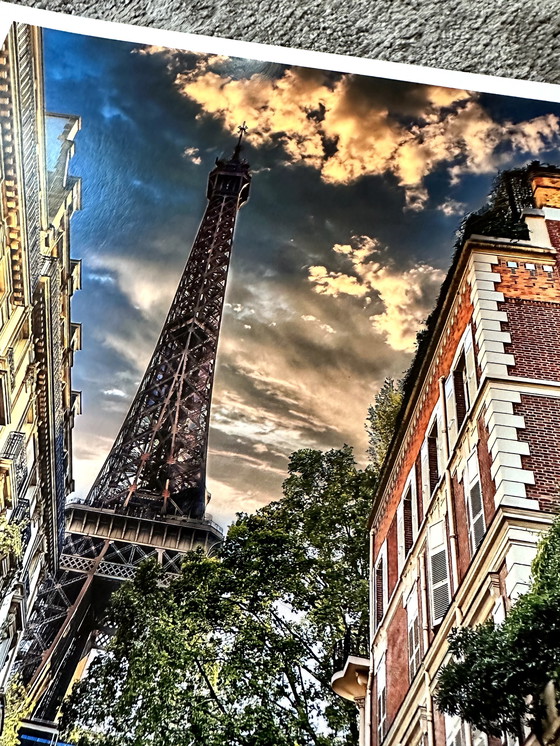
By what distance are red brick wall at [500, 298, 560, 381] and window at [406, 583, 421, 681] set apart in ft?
6.49

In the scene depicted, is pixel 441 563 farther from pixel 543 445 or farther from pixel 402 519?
pixel 543 445

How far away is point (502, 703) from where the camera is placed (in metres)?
4.16

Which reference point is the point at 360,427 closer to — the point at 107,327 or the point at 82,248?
the point at 107,327

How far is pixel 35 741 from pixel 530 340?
442cm

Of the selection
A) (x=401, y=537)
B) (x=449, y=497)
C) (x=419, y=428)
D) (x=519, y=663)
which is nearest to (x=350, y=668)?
(x=401, y=537)

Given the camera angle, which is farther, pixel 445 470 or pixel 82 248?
pixel 445 470

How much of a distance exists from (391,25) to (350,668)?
195 inches

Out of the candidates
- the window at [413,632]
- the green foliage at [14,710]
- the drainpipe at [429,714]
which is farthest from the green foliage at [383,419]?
the green foliage at [14,710]

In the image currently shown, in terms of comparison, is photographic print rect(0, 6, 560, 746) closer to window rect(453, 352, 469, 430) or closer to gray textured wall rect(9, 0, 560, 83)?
window rect(453, 352, 469, 430)

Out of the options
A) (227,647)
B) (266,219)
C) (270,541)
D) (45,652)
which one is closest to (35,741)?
(45,652)

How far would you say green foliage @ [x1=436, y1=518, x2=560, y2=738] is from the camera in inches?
161

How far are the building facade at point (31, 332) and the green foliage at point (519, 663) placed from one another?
296 cm

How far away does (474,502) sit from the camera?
5469 mm

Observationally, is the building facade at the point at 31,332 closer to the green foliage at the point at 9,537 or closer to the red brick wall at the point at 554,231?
the green foliage at the point at 9,537
